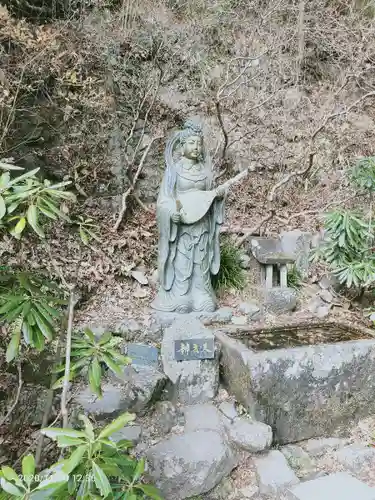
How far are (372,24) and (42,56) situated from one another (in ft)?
21.0

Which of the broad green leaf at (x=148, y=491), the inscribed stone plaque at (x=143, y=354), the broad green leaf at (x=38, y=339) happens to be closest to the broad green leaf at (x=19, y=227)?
the broad green leaf at (x=38, y=339)

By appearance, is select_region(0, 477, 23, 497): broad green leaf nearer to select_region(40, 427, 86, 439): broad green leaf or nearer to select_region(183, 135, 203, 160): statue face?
select_region(40, 427, 86, 439): broad green leaf

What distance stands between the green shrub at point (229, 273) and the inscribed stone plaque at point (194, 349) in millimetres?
1427

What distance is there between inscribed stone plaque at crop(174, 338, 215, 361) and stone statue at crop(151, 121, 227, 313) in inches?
27.7

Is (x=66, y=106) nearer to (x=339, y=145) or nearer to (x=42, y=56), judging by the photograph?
(x=42, y=56)

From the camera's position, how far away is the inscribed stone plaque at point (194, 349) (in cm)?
342

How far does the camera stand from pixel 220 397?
3.52 meters

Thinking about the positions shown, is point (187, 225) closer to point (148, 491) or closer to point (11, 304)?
point (11, 304)

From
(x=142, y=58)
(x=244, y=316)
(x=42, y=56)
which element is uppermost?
(x=142, y=58)

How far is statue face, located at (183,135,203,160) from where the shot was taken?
13.3ft

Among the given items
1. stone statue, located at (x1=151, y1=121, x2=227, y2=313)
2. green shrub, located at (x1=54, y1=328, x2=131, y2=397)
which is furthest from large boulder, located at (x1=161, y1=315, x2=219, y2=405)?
green shrub, located at (x1=54, y1=328, x2=131, y2=397)

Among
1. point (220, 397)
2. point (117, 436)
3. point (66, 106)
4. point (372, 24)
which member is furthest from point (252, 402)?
point (372, 24)

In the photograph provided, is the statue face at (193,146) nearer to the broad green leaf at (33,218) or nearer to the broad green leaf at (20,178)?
the broad green leaf at (20,178)

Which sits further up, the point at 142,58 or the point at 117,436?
the point at 142,58
